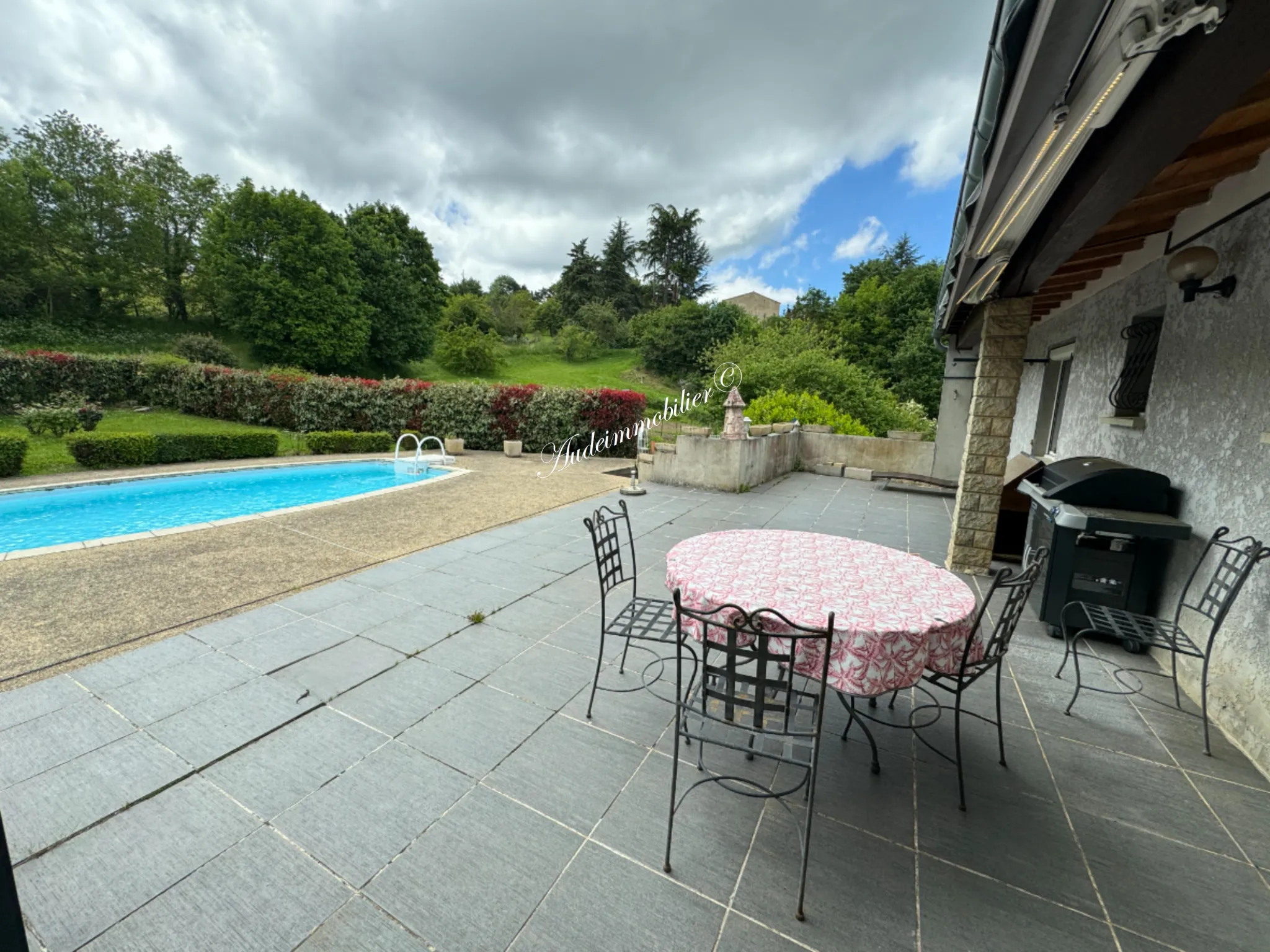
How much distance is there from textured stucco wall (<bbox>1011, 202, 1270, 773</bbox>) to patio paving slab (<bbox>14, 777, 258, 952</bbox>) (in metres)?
3.98

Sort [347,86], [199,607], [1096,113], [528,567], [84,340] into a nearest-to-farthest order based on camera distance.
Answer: [1096,113] < [199,607] < [528,567] < [347,86] < [84,340]

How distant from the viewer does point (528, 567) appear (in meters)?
4.12

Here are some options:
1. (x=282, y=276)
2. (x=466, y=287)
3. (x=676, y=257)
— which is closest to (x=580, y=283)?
(x=676, y=257)

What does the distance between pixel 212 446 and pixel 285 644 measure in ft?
32.8

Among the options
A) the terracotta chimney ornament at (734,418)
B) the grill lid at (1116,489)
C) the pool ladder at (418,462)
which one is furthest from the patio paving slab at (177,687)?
the pool ladder at (418,462)

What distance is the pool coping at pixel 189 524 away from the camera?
4.29m

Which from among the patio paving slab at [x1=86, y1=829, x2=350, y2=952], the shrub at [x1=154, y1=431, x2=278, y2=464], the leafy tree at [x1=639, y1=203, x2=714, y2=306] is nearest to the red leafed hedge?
the shrub at [x1=154, y1=431, x2=278, y2=464]

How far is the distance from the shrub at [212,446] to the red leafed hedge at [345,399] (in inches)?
91.5

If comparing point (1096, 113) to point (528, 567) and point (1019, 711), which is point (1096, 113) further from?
point (528, 567)

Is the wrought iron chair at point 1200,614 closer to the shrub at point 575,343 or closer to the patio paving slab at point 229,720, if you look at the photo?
the patio paving slab at point 229,720

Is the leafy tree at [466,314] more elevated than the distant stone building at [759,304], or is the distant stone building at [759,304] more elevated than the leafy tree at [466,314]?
the distant stone building at [759,304]

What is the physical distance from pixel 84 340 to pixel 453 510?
24.4 meters

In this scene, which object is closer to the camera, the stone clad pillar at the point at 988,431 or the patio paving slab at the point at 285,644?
the patio paving slab at the point at 285,644

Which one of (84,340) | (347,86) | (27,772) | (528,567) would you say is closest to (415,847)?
(27,772)
